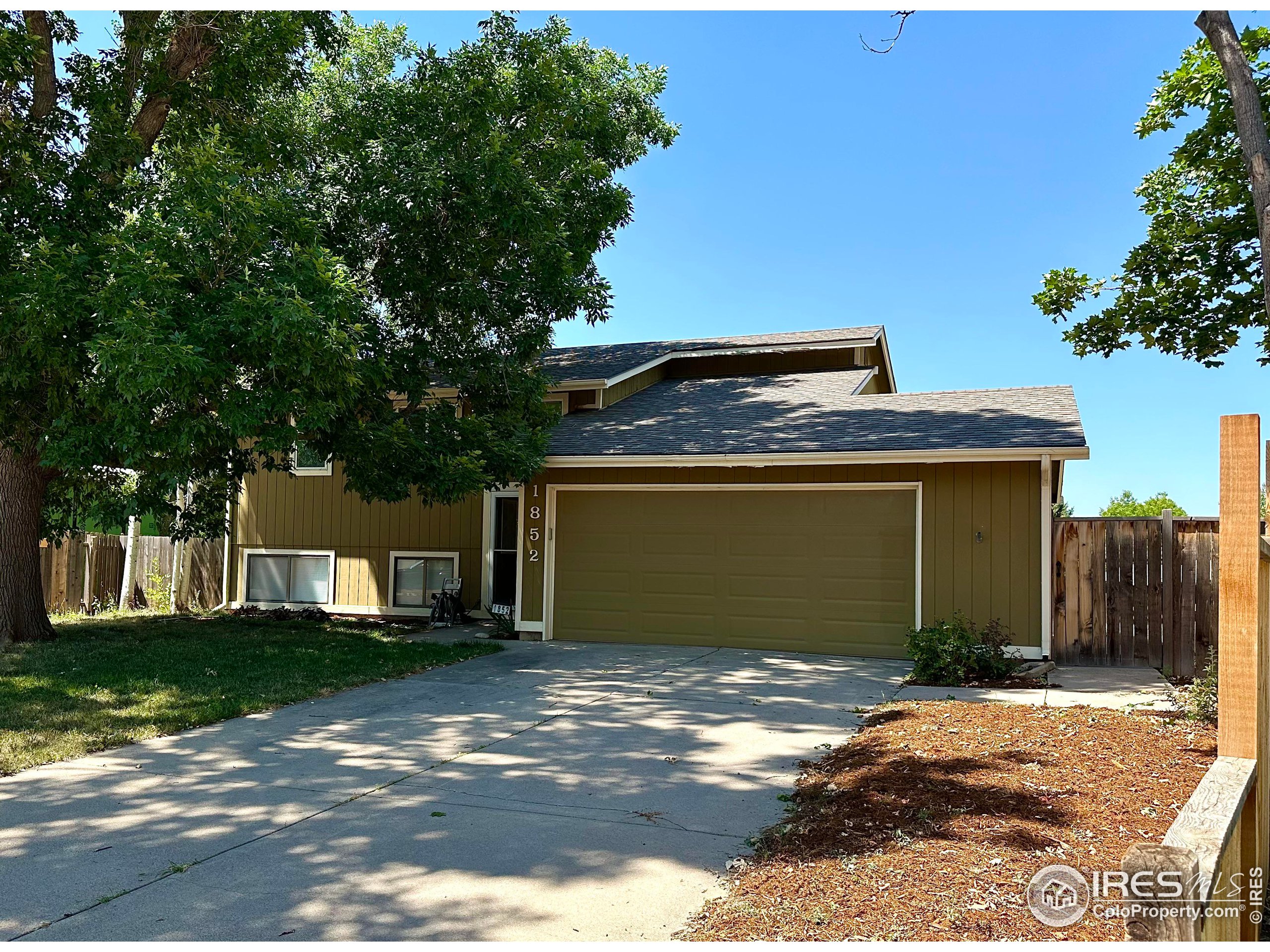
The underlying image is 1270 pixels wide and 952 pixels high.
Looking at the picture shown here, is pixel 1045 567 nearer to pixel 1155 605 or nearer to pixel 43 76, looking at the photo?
pixel 1155 605

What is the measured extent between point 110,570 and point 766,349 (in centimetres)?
1320

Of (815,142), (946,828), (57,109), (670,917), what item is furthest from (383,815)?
(815,142)

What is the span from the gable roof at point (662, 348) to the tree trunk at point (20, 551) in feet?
26.5

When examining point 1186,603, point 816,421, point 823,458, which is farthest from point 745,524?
point 1186,603

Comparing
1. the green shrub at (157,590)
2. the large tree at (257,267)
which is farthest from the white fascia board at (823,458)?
the green shrub at (157,590)

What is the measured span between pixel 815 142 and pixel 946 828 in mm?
13754

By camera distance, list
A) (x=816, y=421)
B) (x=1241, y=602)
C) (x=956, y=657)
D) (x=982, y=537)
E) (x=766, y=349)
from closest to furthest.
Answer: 1. (x=1241, y=602)
2. (x=956, y=657)
3. (x=982, y=537)
4. (x=816, y=421)
5. (x=766, y=349)

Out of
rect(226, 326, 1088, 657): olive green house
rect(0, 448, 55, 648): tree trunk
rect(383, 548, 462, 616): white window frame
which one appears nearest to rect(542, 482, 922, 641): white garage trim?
rect(226, 326, 1088, 657): olive green house

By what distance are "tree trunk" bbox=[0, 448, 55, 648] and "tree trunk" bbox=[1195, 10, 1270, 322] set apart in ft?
47.4

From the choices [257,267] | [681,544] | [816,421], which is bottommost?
[681,544]

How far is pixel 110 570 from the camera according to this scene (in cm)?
1653

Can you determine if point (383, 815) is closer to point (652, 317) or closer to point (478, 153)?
point (478, 153)

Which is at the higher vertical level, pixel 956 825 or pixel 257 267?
pixel 257 267

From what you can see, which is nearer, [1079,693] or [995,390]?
[1079,693]
